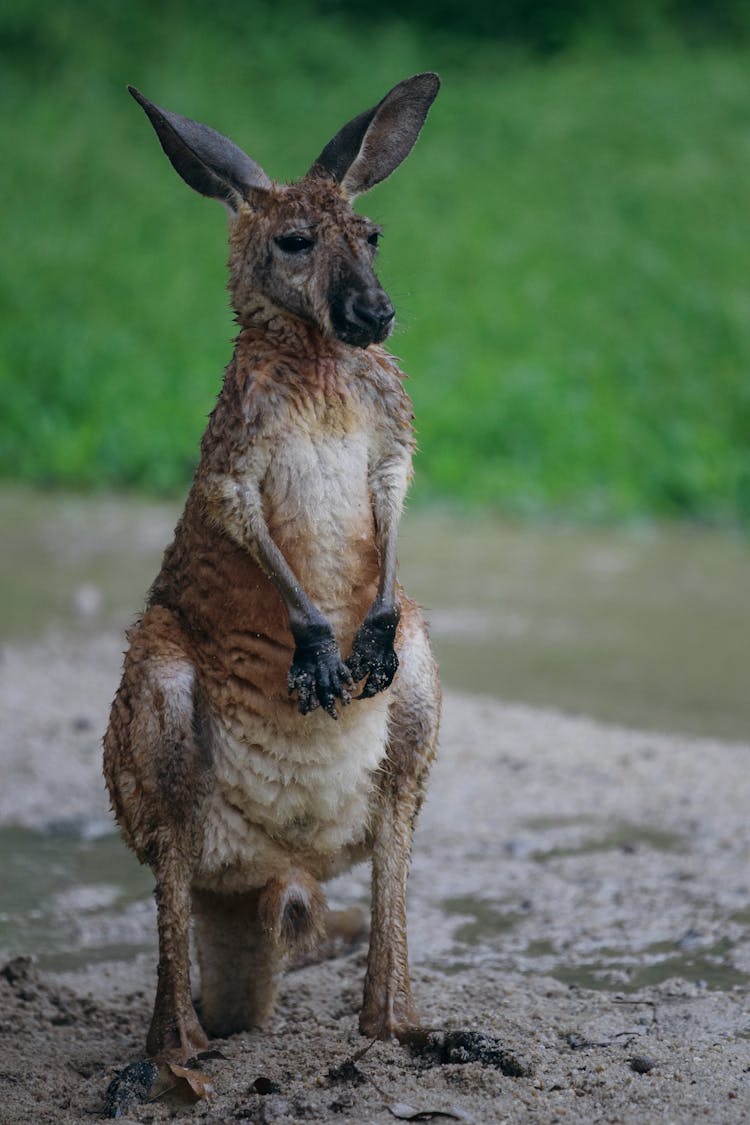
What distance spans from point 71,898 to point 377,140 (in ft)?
7.00

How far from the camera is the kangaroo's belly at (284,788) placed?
134 inches

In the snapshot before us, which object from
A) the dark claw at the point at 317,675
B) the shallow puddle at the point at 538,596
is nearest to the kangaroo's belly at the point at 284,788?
the dark claw at the point at 317,675

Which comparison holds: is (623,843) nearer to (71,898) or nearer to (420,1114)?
(71,898)

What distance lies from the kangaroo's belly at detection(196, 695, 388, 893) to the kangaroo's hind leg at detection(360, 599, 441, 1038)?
0.18 feet

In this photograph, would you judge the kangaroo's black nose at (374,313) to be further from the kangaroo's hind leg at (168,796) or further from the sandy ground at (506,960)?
the sandy ground at (506,960)

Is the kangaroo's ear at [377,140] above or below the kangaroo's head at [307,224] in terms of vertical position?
above

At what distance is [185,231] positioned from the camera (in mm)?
14070

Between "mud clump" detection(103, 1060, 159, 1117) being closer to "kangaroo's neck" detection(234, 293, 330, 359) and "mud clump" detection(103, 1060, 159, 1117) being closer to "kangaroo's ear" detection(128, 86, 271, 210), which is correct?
"kangaroo's neck" detection(234, 293, 330, 359)

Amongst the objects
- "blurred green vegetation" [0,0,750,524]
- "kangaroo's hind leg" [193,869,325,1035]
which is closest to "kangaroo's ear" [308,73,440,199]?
"kangaroo's hind leg" [193,869,325,1035]

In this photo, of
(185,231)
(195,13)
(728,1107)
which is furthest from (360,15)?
(728,1107)

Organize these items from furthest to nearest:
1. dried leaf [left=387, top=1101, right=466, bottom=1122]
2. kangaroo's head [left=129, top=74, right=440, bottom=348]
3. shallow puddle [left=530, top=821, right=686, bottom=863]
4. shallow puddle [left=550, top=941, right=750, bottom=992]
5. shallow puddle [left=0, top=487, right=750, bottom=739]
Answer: shallow puddle [left=0, top=487, right=750, bottom=739] → shallow puddle [left=530, top=821, right=686, bottom=863] → shallow puddle [left=550, top=941, right=750, bottom=992] → kangaroo's head [left=129, top=74, right=440, bottom=348] → dried leaf [left=387, top=1101, right=466, bottom=1122]

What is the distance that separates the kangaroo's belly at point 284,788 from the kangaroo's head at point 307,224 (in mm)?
775

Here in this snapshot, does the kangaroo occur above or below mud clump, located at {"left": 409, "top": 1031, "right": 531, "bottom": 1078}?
above

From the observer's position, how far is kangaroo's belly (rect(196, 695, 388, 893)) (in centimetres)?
341
